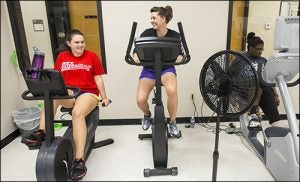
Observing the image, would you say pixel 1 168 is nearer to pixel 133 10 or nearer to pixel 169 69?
pixel 169 69

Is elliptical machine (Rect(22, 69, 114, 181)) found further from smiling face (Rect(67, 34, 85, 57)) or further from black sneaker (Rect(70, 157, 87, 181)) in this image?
smiling face (Rect(67, 34, 85, 57))

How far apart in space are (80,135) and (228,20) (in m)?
2.05

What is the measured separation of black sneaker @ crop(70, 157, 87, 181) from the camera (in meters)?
1.84

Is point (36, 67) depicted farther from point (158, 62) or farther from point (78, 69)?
point (158, 62)

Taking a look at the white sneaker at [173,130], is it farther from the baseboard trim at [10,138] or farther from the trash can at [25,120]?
the baseboard trim at [10,138]

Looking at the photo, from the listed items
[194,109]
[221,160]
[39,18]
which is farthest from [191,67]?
[39,18]

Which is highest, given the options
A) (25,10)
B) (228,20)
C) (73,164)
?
(25,10)

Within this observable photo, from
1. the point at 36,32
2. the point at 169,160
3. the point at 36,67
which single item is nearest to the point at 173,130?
the point at 169,160

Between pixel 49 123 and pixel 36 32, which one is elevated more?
pixel 36 32

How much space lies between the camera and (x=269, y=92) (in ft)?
7.29

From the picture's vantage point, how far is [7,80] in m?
2.65

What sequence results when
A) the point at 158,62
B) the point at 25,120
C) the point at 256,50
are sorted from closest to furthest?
1. the point at 158,62
2. the point at 256,50
3. the point at 25,120

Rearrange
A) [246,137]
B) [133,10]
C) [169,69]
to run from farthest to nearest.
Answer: [133,10]
[246,137]
[169,69]

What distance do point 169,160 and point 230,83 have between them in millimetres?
963
